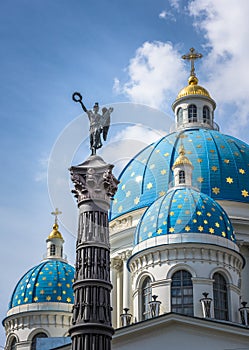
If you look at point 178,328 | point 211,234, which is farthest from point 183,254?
point 178,328

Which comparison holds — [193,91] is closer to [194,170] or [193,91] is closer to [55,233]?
[194,170]

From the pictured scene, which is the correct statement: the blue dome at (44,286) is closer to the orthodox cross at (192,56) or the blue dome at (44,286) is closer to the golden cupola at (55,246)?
the golden cupola at (55,246)

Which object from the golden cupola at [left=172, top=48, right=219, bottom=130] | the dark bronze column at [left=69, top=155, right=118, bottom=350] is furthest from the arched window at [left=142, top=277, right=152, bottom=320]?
the golden cupola at [left=172, top=48, right=219, bottom=130]

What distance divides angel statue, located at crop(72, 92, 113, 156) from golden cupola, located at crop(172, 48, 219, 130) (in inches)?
1076

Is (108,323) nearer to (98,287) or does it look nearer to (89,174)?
(98,287)

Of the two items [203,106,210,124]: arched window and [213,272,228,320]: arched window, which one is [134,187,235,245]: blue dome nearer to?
[213,272,228,320]: arched window

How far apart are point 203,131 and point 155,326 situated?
19531mm

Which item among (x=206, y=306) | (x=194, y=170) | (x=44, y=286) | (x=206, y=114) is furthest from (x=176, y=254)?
(x=206, y=114)

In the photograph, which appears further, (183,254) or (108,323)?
(183,254)

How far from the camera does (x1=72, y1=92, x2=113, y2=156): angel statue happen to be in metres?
24.5

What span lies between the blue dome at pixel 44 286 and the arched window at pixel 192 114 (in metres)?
13.0

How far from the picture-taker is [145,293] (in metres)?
38.0

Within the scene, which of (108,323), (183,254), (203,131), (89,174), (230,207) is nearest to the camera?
(108,323)

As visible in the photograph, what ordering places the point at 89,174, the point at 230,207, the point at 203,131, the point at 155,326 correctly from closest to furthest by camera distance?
the point at 89,174, the point at 155,326, the point at 230,207, the point at 203,131
